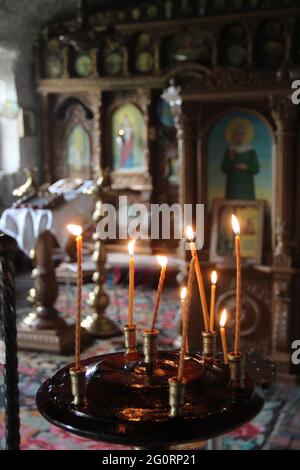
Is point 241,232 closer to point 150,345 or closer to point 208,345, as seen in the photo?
point 208,345

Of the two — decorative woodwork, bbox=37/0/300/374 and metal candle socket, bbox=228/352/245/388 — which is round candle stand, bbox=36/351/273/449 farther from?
decorative woodwork, bbox=37/0/300/374

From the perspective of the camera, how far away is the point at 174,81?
14.6 feet

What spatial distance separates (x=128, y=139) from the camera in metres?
8.64

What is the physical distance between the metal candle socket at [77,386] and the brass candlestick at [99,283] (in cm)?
397

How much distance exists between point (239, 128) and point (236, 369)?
3199 millimetres

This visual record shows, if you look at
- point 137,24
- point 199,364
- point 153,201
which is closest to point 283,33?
point 137,24

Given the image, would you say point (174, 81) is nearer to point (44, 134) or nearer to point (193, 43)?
point (193, 43)

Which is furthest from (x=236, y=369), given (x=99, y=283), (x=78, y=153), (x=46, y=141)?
(x=46, y=141)

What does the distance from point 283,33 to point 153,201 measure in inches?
110

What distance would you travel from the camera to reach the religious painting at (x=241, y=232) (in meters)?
4.34

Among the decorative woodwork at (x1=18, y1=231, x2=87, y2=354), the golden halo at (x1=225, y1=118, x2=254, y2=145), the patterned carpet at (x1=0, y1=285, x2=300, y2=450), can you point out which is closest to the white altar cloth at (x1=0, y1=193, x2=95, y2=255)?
the decorative woodwork at (x1=18, y1=231, x2=87, y2=354)

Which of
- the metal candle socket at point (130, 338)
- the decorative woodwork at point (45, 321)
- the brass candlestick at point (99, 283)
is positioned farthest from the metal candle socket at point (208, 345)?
the brass candlestick at point (99, 283)

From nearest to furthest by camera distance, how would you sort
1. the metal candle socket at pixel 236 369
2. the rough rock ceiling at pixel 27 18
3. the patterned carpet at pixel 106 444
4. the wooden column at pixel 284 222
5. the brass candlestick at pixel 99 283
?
the metal candle socket at pixel 236 369, the patterned carpet at pixel 106 444, the wooden column at pixel 284 222, the brass candlestick at pixel 99 283, the rough rock ceiling at pixel 27 18

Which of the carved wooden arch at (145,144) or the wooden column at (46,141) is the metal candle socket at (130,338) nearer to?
the carved wooden arch at (145,144)
